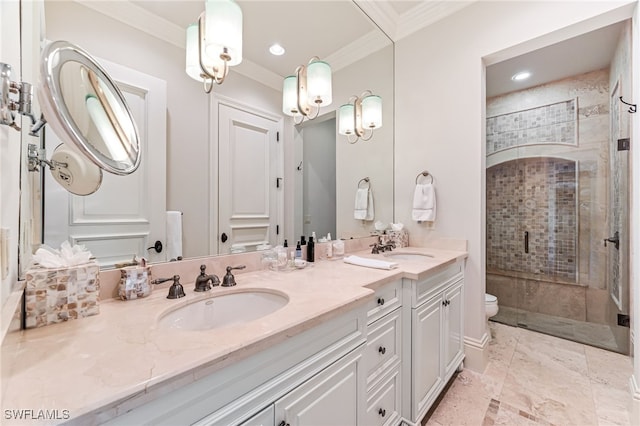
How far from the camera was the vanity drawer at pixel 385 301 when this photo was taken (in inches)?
43.9

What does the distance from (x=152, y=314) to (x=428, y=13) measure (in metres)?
2.74

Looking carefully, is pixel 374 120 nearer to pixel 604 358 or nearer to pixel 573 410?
pixel 573 410

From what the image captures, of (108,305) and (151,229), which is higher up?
(151,229)

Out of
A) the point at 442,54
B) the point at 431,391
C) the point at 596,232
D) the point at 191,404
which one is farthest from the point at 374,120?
the point at 596,232

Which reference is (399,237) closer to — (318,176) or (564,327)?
(318,176)

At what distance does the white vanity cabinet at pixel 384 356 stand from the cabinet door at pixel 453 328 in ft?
1.67

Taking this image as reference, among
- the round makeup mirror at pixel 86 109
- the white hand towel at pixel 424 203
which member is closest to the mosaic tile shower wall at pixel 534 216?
the white hand towel at pixel 424 203

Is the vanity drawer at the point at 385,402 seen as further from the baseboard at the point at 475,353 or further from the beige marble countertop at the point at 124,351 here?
the baseboard at the point at 475,353

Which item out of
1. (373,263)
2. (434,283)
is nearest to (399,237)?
(434,283)

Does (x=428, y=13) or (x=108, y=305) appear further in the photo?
(x=428, y=13)

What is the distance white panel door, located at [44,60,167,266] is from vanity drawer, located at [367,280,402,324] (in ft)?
2.99

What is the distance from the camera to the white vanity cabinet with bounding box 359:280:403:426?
3.60ft

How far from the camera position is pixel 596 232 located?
2562 millimetres

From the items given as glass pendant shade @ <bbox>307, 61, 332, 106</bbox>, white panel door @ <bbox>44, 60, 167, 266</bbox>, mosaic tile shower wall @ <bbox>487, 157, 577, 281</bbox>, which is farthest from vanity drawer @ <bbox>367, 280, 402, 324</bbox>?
mosaic tile shower wall @ <bbox>487, 157, 577, 281</bbox>
